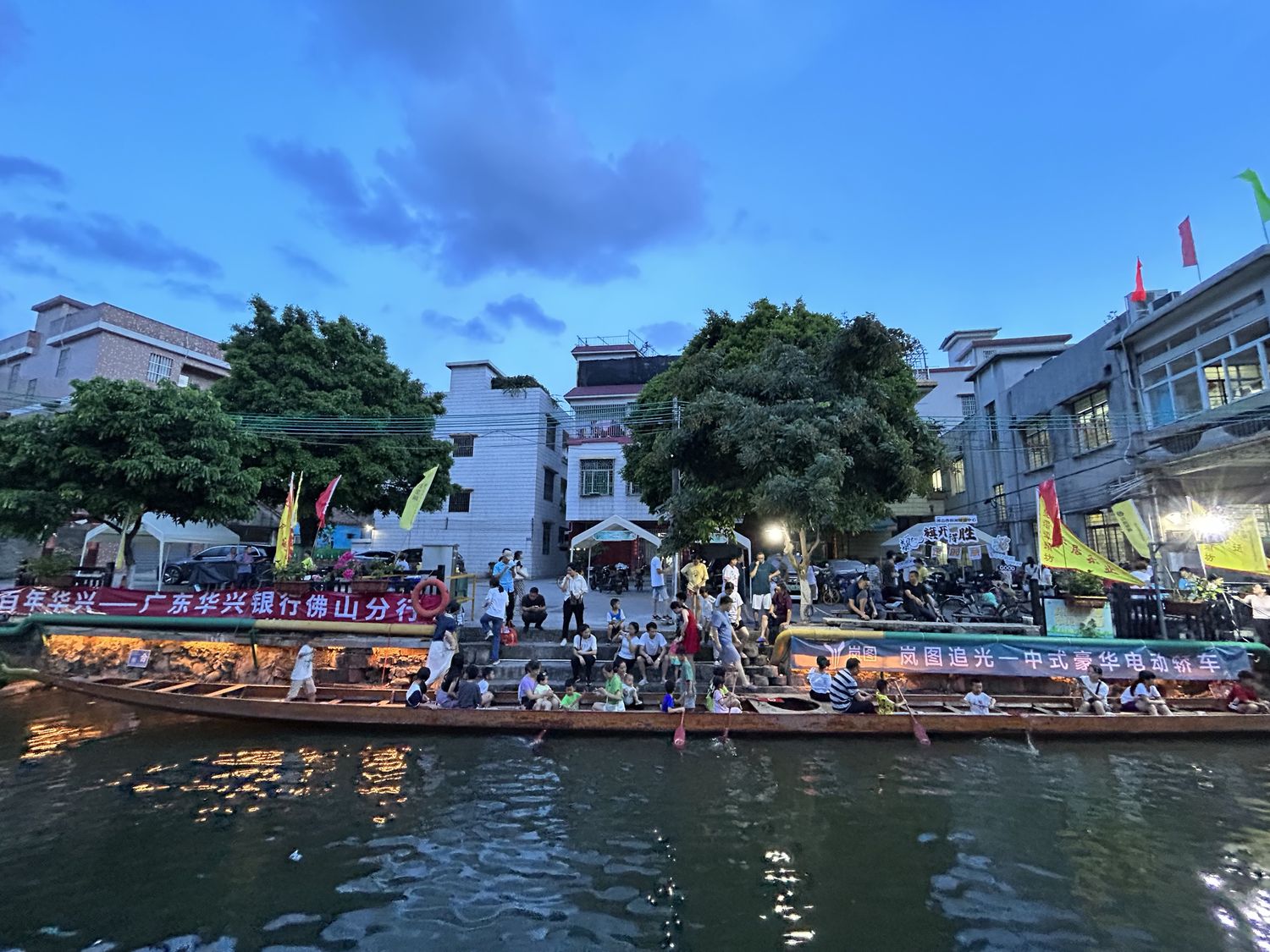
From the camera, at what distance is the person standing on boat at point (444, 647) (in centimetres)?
1199

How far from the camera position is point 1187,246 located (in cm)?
1698

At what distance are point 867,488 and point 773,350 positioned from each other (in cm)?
476

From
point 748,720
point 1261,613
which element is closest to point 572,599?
point 748,720

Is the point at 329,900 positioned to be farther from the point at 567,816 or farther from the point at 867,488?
the point at 867,488

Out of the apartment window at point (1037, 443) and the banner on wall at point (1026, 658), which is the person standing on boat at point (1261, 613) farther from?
the apartment window at point (1037, 443)

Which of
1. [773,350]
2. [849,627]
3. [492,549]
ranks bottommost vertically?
[849,627]

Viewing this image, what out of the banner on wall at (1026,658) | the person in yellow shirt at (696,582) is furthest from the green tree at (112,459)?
the banner on wall at (1026,658)

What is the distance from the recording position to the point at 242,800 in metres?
7.98

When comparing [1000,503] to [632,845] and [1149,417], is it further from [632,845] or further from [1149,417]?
[632,845]

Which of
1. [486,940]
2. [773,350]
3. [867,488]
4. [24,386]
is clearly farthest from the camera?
[24,386]

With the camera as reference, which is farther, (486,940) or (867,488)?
(867,488)

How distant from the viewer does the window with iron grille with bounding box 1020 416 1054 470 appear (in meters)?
22.0

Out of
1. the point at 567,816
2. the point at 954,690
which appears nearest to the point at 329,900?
the point at 567,816

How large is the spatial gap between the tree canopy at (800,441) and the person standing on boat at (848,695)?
10.8ft
